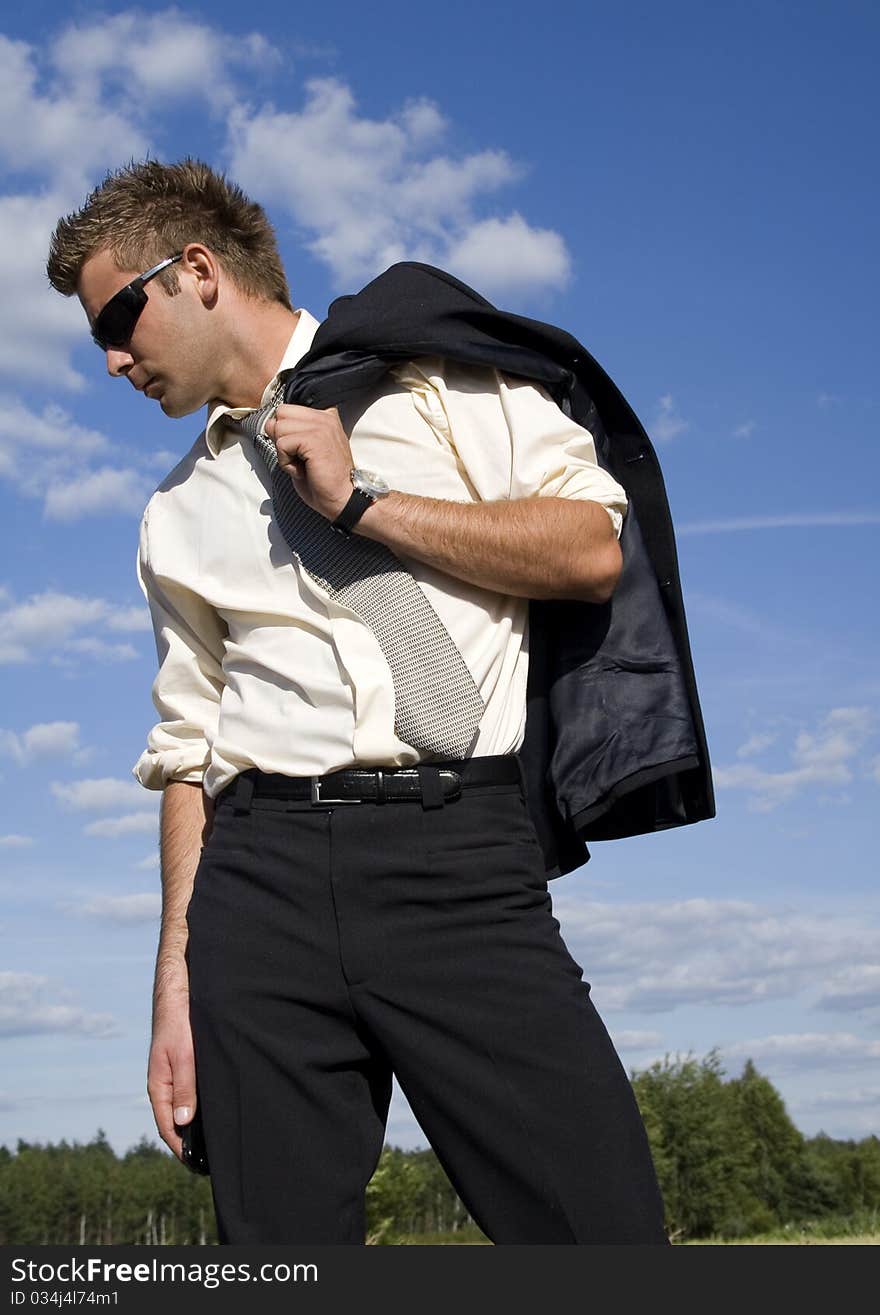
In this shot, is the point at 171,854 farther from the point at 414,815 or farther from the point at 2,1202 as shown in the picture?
the point at 2,1202

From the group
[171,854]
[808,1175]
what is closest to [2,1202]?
[808,1175]

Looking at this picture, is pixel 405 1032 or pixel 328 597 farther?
pixel 328 597

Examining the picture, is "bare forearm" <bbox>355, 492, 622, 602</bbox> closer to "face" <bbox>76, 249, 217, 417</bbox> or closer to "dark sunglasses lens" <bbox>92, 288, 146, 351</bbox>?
"face" <bbox>76, 249, 217, 417</bbox>

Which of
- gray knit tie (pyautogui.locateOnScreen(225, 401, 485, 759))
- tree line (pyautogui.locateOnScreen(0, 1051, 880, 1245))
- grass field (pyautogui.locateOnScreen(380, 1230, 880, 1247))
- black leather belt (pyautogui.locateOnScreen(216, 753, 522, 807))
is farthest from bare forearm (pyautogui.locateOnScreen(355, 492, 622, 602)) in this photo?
tree line (pyautogui.locateOnScreen(0, 1051, 880, 1245))

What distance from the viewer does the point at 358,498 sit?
110 inches

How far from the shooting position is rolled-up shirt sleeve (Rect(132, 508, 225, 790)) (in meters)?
3.28

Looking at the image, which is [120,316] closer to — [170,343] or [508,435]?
[170,343]

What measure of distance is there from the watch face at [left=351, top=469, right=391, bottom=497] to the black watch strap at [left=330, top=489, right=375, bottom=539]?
0.01 meters

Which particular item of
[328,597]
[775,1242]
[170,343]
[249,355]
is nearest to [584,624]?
[328,597]

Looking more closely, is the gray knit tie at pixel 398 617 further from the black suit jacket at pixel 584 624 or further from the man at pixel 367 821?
the black suit jacket at pixel 584 624

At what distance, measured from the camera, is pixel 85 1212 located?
101 metres

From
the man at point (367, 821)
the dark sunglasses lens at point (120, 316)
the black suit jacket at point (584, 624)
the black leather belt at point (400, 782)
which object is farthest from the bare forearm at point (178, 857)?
the dark sunglasses lens at point (120, 316)

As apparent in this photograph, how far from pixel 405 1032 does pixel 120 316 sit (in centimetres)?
196

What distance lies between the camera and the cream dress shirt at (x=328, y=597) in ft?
9.22
